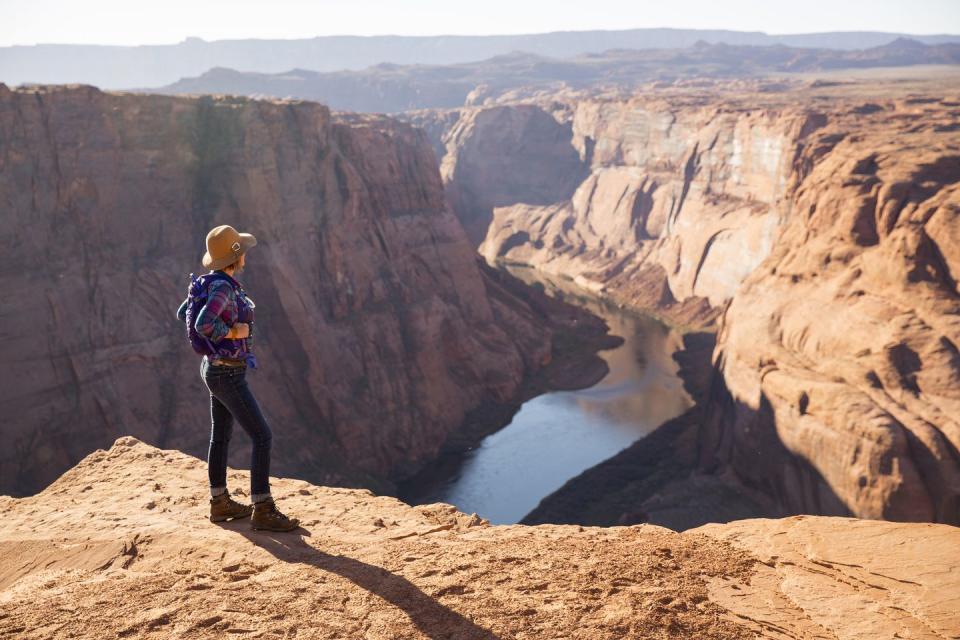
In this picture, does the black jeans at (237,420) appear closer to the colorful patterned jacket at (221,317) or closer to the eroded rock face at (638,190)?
the colorful patterned jacket at (221,317)

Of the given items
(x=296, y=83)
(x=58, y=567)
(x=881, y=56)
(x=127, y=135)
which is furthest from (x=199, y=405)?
(x=881, y=56)

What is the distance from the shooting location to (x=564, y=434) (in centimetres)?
3856

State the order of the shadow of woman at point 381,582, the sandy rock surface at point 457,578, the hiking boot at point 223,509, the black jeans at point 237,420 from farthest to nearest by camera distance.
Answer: the hiking boot at point 223,509, the black jeans at point 237,420, the sandy rock surface at point 457,578, the shadow of woman at point 381,582

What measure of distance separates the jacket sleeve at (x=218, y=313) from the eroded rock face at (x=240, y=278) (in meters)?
22.1

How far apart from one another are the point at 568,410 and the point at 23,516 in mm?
34227

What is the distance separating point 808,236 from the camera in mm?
32438

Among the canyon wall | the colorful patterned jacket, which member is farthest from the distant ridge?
the colorful patterned jacket

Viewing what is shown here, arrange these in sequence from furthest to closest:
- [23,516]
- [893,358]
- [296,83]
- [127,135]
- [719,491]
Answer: [296,83], [127,135], [719,491], [893,358], [23,516]

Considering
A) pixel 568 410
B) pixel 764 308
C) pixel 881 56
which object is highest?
pixel 881 56

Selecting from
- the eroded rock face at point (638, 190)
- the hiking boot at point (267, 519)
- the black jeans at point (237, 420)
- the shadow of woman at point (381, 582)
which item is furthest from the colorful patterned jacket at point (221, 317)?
the eroded rock face at point (638, 190)

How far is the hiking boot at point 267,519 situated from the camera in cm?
778

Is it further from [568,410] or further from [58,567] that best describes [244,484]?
[568,410]

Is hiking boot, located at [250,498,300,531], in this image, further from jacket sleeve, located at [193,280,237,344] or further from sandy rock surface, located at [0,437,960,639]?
jacket sleeve, located at [193,280,237,344]

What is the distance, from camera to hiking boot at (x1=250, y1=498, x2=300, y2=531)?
7781 millimetres
